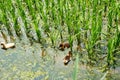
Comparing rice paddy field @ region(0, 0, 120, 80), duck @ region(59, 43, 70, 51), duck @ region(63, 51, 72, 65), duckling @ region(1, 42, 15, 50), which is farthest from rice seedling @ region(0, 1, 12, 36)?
duck @ region(63, 51, 72, 65)

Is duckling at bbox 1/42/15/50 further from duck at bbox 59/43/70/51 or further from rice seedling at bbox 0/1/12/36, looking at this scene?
duck at bbox 59/43/70/51

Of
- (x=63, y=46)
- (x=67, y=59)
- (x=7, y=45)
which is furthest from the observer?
(x=7, y=45)

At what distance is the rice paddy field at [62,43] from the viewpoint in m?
2.26

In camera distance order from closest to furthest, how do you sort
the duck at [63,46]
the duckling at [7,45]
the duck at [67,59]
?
the duck at [67,59] → the duck at [63,46] → the duckling at [7,45]

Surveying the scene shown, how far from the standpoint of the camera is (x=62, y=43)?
2553 millimetres

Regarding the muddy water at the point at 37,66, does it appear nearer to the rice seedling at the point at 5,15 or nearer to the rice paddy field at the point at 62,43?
the rice paddy field at the point at 62,43

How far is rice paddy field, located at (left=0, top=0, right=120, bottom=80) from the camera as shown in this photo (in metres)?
2.26

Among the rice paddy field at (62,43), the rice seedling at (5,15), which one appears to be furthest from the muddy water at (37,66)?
the rice seedling at (5,15)

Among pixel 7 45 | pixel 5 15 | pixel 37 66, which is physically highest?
pixel 5 15

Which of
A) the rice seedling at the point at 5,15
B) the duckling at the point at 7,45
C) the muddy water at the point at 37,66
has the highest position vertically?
the rice seedling at the point at 5,15

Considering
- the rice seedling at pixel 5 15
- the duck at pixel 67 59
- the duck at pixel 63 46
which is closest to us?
the duck at pixel 67 59

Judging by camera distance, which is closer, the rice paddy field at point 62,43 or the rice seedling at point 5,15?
the rice paddy field at point 62,43

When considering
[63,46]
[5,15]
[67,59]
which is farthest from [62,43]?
[5,15]

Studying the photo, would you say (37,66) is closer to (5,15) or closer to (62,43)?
(62,43)
